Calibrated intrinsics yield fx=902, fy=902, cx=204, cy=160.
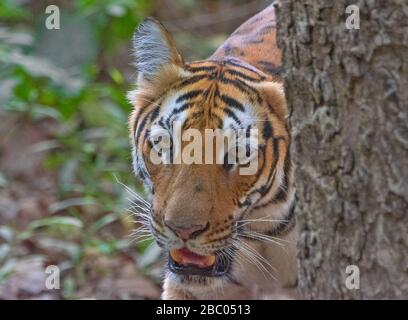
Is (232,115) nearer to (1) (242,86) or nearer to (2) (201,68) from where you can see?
(1) (242,86)

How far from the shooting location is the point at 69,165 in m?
6.79

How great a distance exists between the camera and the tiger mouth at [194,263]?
13.1ft

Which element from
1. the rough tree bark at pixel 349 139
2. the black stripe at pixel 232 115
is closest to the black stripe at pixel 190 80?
the black stripe at pixel 232 115

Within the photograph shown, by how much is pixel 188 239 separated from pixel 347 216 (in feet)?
2.82

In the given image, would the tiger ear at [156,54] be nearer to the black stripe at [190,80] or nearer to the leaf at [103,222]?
the black stripe at [190,80]

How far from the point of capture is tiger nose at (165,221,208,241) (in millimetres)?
3739

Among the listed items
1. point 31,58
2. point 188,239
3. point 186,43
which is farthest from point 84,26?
point 188,239

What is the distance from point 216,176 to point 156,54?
2.68 feet

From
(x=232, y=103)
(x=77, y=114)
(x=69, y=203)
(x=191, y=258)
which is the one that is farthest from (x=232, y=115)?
(x=77, y=114)

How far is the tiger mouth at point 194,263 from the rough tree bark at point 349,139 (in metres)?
0.73

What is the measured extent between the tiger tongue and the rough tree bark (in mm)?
723

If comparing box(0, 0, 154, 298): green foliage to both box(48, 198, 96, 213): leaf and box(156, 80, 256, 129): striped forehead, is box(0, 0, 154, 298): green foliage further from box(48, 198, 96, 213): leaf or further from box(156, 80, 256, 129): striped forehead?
box(156, 80, 256, 129): striped forehead
